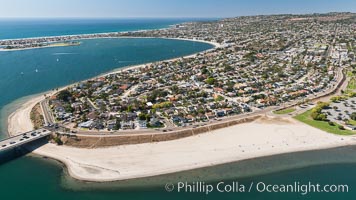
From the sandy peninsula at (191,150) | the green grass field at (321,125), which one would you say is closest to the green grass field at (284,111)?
the green grass field at (321,125)

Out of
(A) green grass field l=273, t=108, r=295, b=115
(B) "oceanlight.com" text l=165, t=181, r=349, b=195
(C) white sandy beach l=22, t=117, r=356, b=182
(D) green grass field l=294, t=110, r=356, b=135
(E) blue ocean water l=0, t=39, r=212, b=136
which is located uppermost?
(E) blue ocean water l=0, t=39, r=212, b=136

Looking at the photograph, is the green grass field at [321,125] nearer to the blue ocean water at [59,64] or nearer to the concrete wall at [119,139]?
the concrete wall at [119,139]

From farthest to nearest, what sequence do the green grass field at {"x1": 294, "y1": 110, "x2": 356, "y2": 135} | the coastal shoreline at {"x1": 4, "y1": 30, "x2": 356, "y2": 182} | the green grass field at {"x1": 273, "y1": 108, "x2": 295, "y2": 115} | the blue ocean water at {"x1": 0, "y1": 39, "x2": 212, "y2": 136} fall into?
the blue ocean water at {"x1": 0, "y1": 39, "x2": 212, "y2": 136}, the green grass field at {"x1": 273, "y1": 108, "x2": 295, "y2": 115}, the green grass field at {"x1": 294, "y1": 110, "x2": 356, "y2": 135}, the coastal shoreline at {"x1": 4, "y1": 30, "x2": 356, "y2": 182}

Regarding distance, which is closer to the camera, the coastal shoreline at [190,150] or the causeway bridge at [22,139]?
the coastal shoreline at [190,150]

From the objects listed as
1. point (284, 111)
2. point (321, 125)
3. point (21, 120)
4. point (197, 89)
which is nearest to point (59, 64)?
point (21, 120)

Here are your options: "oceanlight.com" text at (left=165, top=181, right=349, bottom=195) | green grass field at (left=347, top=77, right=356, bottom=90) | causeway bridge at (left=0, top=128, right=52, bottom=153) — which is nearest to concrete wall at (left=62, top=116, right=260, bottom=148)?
A: causeway bridge at (left=0, top=128, right=52, bottom=153)

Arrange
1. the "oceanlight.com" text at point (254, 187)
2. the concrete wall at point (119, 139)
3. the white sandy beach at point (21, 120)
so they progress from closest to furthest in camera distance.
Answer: the "oceanlight.com" text at point (254, 187)
the concrete wall at point (119, 139)
the white sandy beach at point (21, 120)

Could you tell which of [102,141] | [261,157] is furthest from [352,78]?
→ [102,141]

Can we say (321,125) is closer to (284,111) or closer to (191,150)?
(284,111)

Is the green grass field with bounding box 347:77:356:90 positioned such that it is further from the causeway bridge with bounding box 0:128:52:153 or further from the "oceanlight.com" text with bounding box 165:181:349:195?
the causeway bridge with bounding box 0:128:52:153
